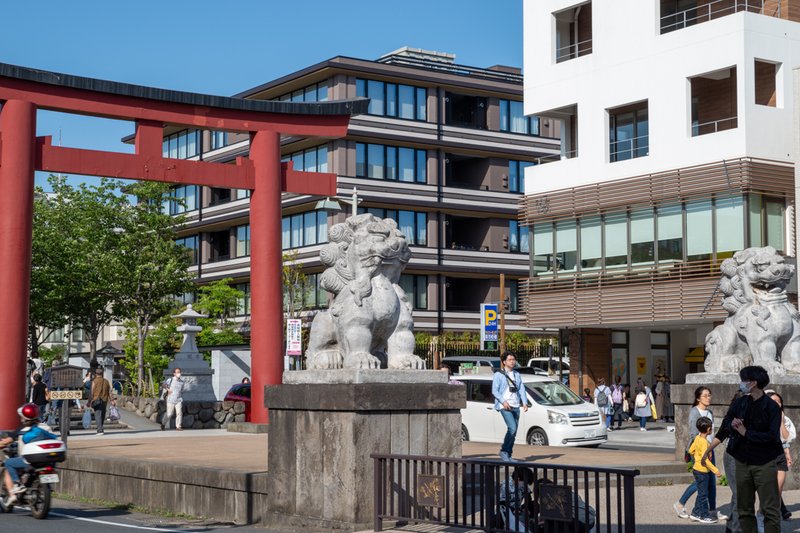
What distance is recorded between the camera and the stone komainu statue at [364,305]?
511 inches

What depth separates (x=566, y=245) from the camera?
136 ft

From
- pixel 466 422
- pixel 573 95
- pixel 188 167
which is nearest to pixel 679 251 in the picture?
pixel 573 95

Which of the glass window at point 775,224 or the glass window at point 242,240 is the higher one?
the glass window at point 242,240

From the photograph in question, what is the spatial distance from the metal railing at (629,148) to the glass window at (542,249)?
354 cm

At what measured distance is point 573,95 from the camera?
41.3m

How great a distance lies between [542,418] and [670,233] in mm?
13858

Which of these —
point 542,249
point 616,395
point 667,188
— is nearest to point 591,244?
point 542,249

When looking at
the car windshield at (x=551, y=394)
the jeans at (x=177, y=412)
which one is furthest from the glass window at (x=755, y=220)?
the jeans at (x=177, y=412)

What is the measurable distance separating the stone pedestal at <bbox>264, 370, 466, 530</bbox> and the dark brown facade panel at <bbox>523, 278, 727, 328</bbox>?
2402cm

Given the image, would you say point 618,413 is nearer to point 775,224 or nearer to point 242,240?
point 775,224

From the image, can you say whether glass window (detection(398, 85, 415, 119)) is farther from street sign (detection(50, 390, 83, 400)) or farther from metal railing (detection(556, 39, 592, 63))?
street sign (detection(50, 390, 83, 400))

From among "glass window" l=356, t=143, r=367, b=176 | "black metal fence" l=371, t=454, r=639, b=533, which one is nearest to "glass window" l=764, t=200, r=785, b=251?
"black metal fence" l=371, t=454, r=639, b=533

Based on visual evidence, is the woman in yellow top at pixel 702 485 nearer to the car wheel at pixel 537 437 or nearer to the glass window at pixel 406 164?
the car wheel at pixel 537 437

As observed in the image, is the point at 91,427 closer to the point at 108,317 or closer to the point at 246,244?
the point at 108,317
